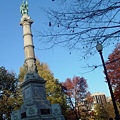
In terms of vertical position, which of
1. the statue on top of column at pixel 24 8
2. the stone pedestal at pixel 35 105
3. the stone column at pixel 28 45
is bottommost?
the stone pedestal at pixel 35 105

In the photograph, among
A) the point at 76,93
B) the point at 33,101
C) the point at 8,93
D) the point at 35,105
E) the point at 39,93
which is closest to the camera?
the point at 35,105

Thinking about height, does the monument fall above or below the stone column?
below

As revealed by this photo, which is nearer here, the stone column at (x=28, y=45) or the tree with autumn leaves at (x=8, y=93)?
the stone column at (x=28, y=45)

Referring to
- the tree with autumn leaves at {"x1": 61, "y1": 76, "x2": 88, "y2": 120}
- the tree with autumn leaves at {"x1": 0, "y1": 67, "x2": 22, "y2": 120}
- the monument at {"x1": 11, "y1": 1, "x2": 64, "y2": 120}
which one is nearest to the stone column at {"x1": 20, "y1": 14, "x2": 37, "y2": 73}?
the monument at {"x1": 11, "y1": 1, "x2": 64, "y2": 120}

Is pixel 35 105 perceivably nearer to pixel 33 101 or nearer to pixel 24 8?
pixel 33 101

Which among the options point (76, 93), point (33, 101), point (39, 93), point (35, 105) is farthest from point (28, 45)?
point (76, 93)

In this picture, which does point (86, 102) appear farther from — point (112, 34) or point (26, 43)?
point (112, 34)

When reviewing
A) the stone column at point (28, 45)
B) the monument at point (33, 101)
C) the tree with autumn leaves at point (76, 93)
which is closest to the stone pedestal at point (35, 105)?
the monument at point (33, 101)

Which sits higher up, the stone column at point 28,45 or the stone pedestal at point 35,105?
the stone column at point 28,45

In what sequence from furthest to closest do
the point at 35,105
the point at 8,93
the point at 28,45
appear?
the point at 8,93
the point at 28,45
the point at 35,105

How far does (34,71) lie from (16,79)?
10099 mm

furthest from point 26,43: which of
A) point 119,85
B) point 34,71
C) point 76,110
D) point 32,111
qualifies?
point 76,110

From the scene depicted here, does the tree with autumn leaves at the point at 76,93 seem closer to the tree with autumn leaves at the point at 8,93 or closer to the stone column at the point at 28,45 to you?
the tree with autumn leaves at the point at 8,93

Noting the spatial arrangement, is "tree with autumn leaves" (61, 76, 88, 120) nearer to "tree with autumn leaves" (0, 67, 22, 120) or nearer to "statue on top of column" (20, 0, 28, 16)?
"tree with autumn leaves" (0, 67, 22, 120)
